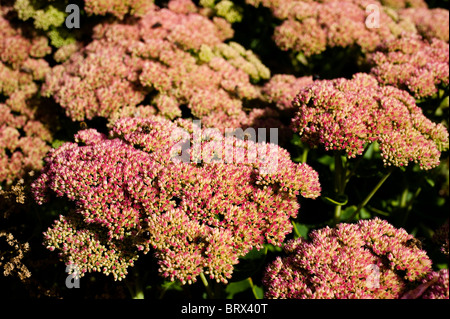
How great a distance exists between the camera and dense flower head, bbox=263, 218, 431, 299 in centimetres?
177

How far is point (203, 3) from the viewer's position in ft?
12.0

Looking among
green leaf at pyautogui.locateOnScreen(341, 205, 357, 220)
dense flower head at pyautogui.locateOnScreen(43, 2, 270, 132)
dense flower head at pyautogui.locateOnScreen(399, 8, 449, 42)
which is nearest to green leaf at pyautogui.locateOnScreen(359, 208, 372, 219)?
green leaf at pyautogui.locateOnScreen(341, 205, 357, 220)

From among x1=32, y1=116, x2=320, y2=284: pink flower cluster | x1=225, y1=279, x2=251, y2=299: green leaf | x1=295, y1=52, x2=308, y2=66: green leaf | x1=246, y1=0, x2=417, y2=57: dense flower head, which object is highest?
x1=246, y1=0, x2=417, y2=57: dense flower head

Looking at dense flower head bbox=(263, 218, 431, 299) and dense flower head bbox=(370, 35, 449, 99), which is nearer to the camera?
dense flower head bbox=(263, 218, 431, 299)

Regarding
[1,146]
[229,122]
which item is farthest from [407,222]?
[1,146]

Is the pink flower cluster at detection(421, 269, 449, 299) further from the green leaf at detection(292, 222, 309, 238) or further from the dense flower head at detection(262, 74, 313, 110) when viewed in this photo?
the dense flower head at detection(262, 74, 313, 110)

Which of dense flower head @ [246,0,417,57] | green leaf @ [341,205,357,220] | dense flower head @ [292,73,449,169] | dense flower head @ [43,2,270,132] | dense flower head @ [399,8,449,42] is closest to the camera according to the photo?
dense flower head @ [292,73,449,169]

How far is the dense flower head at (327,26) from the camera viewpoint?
3209mm

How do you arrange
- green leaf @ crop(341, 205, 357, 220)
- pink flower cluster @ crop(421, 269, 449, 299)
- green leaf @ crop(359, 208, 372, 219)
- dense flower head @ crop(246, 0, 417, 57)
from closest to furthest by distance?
pink flower cluster @ crop(421, 269, 449, 299)
green leaf @ crop(341, 205, 357, 220)
green leaf @ crop(359, 208, 372, 219)
dense flower head @ crop(246, 0, 417, 57)

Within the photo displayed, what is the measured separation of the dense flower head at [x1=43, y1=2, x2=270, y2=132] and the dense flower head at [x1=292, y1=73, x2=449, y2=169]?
2.09 ft

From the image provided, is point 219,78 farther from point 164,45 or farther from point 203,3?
point 203,3

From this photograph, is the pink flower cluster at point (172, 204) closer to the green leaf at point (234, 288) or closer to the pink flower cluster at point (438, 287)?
the green leaf at point (234, 288)

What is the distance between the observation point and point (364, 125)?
2221 millimetres
